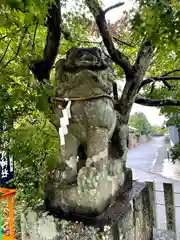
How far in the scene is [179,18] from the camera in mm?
1036

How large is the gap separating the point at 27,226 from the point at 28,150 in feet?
5.43

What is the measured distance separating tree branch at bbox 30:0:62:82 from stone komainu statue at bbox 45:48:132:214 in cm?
64

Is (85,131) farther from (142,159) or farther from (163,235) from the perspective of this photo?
(142,159)

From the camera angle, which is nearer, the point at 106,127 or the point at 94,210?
the point at 94,210

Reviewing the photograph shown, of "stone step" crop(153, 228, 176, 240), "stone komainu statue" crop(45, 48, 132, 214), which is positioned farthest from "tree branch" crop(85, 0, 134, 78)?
"stone step" crop(153, 228, 176, 240)

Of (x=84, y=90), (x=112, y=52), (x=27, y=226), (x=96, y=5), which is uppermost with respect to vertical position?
(x=96, y=5)

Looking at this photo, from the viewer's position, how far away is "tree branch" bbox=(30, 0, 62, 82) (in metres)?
1.94

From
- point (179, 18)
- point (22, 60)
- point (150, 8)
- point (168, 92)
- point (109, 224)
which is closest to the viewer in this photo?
point (150, 8)

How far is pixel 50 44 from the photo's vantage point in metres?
2.08

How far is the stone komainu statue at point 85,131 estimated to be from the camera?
1.35 m

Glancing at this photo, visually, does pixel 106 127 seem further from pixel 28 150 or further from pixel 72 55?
pixel 28 150

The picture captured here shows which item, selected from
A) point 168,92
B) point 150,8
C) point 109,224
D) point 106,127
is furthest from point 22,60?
point 168,92

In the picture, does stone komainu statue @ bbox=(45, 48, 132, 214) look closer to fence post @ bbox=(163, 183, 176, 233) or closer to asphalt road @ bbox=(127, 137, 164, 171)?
fence post @ bbox=(163, 183, 176, 233)

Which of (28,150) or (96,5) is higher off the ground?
(96,5)
